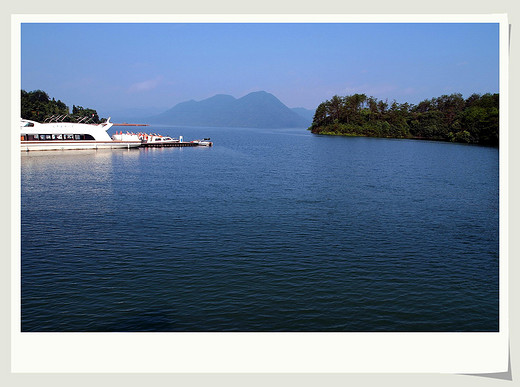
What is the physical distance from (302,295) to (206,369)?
7.03m

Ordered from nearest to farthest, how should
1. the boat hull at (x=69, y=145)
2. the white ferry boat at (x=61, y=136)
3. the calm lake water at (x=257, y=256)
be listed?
the calm lake water at (x=257, y=256), the boat hull at (x=69, y=145), the white ferry boat at (x=61, y=136)

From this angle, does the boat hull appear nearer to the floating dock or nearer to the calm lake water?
the floating dock

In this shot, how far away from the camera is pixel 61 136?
2724 inches

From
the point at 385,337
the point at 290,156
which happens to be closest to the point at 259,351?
the point at 385,337

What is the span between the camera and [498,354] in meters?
10.8

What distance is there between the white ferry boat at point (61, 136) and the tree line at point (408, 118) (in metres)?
76.0

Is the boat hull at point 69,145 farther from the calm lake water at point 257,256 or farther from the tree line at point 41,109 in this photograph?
the calm lake water at point 257,256

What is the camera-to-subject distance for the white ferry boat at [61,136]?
66.4m

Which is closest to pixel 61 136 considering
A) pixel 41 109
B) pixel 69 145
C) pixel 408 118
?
pixel 69 145

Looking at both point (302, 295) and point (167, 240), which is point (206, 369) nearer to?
point (302, 295)

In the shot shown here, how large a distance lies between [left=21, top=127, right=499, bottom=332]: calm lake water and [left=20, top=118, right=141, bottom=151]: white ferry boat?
92.0ft

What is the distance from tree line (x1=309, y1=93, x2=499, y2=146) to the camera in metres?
108

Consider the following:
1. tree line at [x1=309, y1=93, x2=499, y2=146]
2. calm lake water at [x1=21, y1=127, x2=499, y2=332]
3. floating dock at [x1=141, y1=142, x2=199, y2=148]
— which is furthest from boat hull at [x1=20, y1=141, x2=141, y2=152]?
tree line at [x1=309, y1=93, x2=499, y2=146]

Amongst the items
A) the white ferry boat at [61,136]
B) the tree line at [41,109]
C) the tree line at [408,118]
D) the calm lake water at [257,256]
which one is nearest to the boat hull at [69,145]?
the white ferry boat at [61,136]
